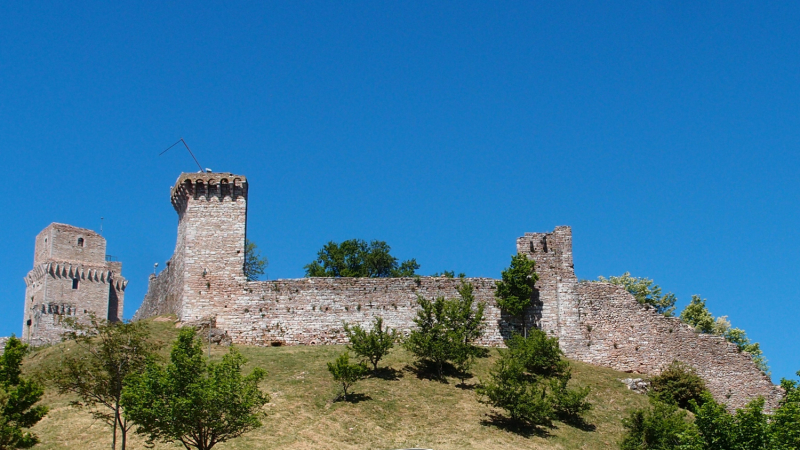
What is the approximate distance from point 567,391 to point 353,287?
12.4 m

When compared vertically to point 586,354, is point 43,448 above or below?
below

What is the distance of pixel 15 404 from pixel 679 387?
27116mm

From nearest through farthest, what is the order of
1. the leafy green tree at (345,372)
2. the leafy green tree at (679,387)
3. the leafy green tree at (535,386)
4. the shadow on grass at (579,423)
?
the leafy green tree at (535,386) < the leafy green tree at (345,372) < the shadow on grass at (579,423) < the leafy green tree at (679,387)

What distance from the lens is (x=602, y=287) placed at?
45.2m

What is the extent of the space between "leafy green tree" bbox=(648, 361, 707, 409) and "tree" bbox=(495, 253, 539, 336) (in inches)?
269

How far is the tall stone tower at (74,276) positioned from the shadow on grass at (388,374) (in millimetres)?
42974

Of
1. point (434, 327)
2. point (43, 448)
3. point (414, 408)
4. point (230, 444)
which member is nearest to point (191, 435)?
point (230, 444)

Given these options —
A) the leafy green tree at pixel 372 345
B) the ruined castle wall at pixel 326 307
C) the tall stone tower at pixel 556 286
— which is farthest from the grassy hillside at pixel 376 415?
the tall stone tower at pixel 556 286

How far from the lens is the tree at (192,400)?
27.7 m

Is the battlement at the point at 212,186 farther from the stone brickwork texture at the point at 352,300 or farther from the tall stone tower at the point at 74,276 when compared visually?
the tall stone tower at the point at 74,276

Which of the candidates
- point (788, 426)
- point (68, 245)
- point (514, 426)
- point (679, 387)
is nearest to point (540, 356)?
point (514, 426)

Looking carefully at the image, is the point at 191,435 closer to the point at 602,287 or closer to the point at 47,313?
the point at 602,287

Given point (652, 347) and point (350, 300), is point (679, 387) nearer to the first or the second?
point (652, 347)

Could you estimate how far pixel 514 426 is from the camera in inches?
1416
